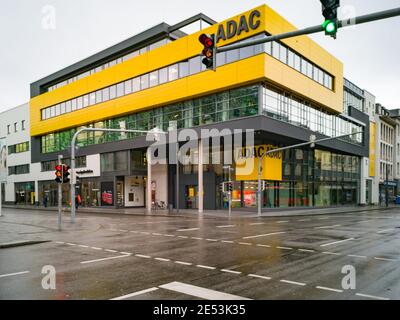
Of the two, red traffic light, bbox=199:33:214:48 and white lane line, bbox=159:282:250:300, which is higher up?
red traffic light, bbox=199:33:214:48

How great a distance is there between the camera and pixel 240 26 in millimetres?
28547

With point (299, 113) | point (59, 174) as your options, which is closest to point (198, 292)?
point (59, 174)

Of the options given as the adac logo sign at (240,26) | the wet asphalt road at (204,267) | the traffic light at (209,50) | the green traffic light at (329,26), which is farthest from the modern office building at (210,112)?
the green traffic light at (329,26)

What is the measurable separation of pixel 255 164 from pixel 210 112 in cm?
663

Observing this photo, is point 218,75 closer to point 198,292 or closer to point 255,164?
point 255,164

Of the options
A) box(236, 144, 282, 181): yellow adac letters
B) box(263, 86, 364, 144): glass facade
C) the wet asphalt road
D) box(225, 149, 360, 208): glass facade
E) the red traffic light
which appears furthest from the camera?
box(225, 149, 360, 208): glass facade

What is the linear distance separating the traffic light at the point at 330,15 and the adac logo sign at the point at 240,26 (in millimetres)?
21349

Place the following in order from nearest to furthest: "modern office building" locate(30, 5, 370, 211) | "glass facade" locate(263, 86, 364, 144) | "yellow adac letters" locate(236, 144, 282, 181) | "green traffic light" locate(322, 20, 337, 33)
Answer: "green traffic light" locate(322, 20, 337, 33)
"modern office building" locate(30, 5, 370, 211)
"glass facade" locate(263, 86, 364, 144)
"yellow adac letters" locate(236, 144, 282, 181)

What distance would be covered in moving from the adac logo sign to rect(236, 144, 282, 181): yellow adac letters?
34.9 ft

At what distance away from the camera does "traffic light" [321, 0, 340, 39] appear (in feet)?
21.9

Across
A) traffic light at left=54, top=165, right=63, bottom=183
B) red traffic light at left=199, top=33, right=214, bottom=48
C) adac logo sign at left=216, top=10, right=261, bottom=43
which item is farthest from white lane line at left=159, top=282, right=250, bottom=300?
adac logo sign at left=216, top=10, right=261, bottom=43

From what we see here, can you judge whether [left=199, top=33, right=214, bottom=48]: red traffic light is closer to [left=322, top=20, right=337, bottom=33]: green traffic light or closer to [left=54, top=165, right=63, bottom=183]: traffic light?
[left=322, top=20, right=337, bottom=33]: green traffic light
